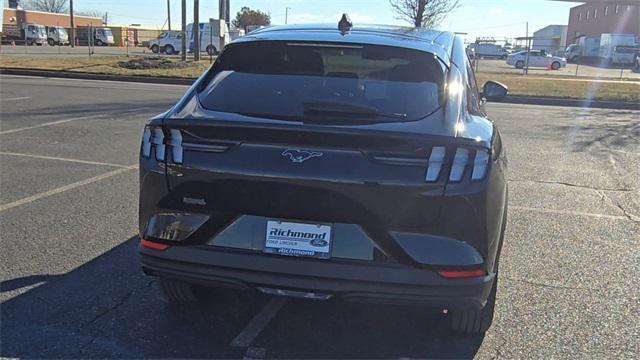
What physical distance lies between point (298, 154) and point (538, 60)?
1871 inches

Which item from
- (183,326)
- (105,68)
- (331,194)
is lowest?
(183,326)

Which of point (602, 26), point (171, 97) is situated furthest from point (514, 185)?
point (602, 26)

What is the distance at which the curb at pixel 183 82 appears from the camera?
1633cm

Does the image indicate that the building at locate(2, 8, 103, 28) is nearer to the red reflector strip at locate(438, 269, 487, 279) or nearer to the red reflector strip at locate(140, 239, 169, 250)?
the red reflector strip at locate(140, 239, 169, 250)

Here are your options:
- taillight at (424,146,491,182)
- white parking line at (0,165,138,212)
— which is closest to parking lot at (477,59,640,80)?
white parking line at (0,165,138,212)

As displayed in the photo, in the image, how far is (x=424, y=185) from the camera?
2.64 m

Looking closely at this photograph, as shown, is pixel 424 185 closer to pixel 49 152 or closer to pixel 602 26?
pixel 49 152

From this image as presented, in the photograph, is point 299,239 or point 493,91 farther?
point 493,91

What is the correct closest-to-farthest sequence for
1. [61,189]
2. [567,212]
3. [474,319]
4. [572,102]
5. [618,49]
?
1. [474,319]
2. [567,212]
3. [61,189]
4. [572,102]
5. [618,49]

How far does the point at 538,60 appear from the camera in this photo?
46094 millimetres

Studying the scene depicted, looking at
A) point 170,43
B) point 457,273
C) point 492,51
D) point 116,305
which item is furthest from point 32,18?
point 457,273

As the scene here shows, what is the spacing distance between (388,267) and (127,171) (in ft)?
16.4

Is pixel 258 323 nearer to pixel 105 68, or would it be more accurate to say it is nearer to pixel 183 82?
pixel 183 82

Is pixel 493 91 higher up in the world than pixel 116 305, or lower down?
higher up
